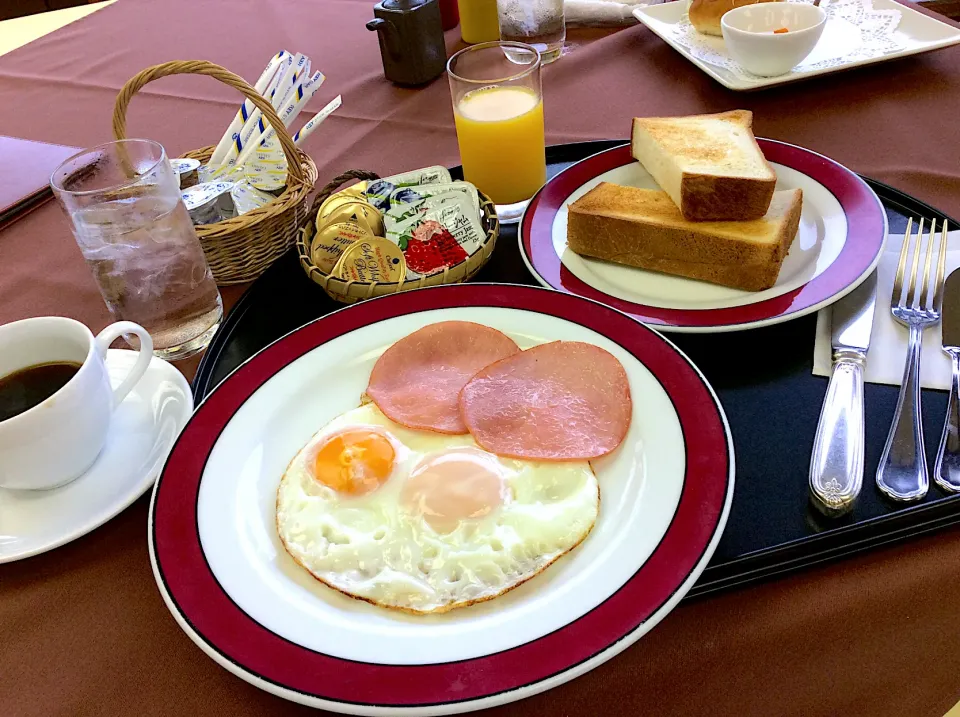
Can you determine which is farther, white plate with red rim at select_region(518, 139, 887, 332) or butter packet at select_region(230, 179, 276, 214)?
butter packet at select_region(230, 179, 276, 214)

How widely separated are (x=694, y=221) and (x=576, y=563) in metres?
0.64

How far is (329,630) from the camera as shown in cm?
64

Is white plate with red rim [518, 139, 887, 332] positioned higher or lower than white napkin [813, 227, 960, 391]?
higher

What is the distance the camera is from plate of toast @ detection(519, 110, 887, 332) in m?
0.98

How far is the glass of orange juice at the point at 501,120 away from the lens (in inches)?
50.1

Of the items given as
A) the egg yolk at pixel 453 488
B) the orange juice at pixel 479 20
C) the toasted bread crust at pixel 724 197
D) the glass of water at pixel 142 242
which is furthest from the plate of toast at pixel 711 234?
the orange juice at pixel 479 20

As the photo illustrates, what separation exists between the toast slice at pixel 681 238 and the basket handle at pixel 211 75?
1.64 ft

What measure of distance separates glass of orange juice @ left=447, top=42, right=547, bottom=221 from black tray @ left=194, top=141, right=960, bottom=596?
21 centimetres

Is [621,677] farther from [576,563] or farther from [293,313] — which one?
[293,313]

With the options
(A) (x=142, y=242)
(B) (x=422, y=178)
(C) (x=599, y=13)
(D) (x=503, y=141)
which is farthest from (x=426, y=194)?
(C) (x=599, y=13)

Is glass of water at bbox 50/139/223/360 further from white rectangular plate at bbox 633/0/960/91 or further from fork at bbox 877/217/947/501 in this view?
white rectangular plate at bbox 633/0/960/91

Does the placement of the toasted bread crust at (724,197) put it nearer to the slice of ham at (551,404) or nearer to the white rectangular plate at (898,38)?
the slice of ham at (551,404)

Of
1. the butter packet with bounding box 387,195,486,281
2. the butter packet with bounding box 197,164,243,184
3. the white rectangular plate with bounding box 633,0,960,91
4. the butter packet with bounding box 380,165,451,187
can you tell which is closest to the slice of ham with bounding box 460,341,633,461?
the butter packet with bounding box 387,195,486,281

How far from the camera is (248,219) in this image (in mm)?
1130
